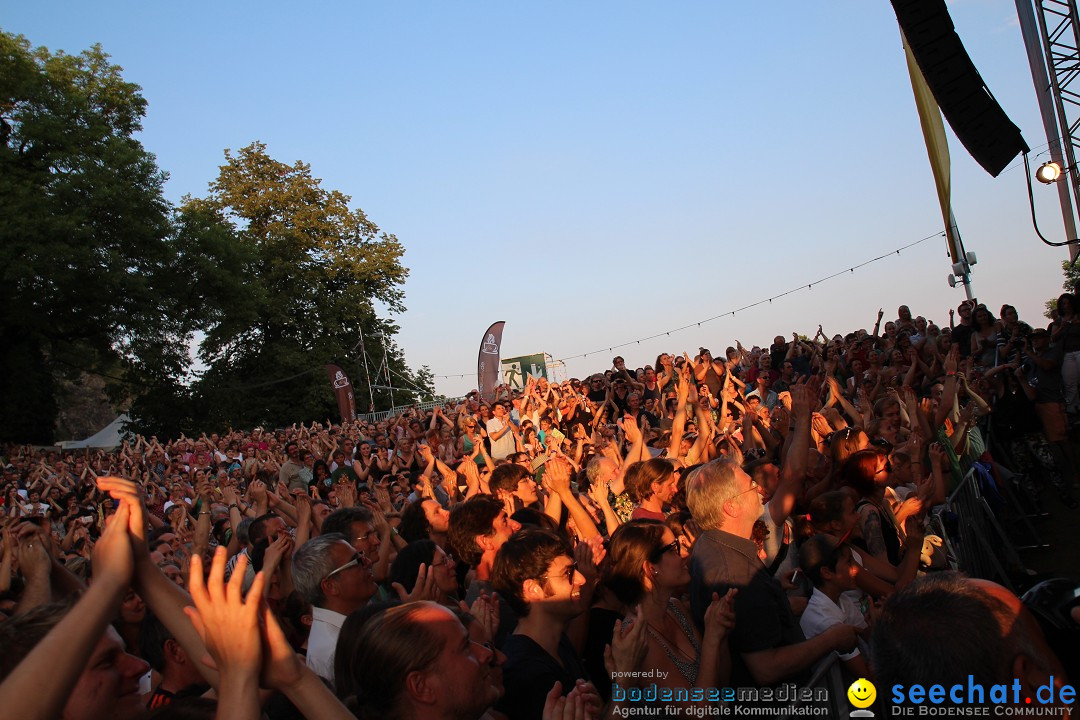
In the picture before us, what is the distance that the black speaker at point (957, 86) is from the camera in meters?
8.55

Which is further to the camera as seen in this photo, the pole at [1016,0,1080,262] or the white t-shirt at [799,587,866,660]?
the pole at [1016,0,1080,262]

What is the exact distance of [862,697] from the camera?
9.95 ft

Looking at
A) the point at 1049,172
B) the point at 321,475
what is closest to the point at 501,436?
the point at 321,475

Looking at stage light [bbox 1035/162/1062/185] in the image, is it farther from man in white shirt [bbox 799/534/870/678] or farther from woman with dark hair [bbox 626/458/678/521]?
man in white shirt [bbox 799/534/870/678]

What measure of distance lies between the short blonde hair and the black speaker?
6923 mm

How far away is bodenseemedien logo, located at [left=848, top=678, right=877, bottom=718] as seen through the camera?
302cm

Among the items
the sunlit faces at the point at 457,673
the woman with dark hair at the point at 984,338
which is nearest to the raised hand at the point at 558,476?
the sunlit faces at the point at 457,673

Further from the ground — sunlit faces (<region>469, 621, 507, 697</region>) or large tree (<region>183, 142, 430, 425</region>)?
large tree (<region>183, 142, 430, 425</region>)

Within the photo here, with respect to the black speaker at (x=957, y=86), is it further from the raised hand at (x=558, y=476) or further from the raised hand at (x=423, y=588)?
the raised hand at (x=423, y=588)

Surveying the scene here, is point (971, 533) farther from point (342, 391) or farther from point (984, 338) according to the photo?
point (342, 391)

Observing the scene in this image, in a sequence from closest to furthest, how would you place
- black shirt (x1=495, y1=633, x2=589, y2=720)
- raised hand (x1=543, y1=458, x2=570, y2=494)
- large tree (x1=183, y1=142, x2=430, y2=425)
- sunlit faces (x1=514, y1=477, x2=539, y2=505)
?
black shirt (x1=495, y1=633, x2=589, y2=720), raised hand (x1=543, y1=458, x2=570, y2=494), sunlit faces (x1=514, y1=477, x2=539, y2=505), large tree (x1=183, y1=142, x2=430, y2=425)

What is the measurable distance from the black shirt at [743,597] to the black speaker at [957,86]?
287 inches

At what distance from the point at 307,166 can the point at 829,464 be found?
127 feet

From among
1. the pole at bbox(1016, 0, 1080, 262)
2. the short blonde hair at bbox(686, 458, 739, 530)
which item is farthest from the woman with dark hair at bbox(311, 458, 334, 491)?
the pole at bbox(1016, 0, 1080, 262)
